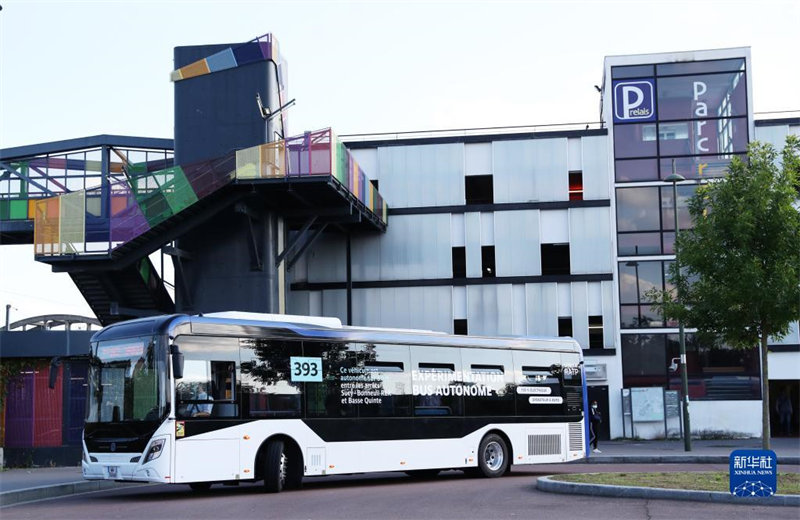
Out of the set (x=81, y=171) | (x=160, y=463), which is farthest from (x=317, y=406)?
(x=81, y=171)

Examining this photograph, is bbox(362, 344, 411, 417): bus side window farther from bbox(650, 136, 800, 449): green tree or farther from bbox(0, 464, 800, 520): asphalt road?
bbox(650, 136, 800, 449): green tree

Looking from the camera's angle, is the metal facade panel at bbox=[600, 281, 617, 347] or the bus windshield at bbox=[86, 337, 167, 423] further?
the metal facade panel at bbox=[600, 281, 617, 347]

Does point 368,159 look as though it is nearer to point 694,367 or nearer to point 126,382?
point 694,367

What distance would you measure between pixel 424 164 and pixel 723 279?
67.4 ft

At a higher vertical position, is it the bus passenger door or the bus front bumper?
the bus passenger door

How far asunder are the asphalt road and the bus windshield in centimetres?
145

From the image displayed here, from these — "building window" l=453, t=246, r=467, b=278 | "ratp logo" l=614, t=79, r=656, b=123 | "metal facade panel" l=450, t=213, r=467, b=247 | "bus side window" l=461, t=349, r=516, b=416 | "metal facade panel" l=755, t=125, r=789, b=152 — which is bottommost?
"bus side window" l=461, t=349, r=516, b=416

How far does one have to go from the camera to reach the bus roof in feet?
57.8

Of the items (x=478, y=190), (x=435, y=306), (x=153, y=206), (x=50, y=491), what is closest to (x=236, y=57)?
(x=153, y=206)

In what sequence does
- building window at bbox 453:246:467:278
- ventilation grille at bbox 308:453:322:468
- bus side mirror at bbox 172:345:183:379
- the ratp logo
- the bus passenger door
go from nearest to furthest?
bus side mirror at bbox 172:345:183:379
the bus passenger door
ventilation grille at bbox 308:453:322:468
the ratp logo
building window at bbox 453:246:467:278

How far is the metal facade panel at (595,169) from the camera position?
131 ft

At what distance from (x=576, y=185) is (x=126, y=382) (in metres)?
25.9

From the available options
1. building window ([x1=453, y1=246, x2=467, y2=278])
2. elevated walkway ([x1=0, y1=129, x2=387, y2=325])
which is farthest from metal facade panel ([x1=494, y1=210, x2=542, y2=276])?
elevated walkway ([x1=0, y1=129, x2=387, y2=325])

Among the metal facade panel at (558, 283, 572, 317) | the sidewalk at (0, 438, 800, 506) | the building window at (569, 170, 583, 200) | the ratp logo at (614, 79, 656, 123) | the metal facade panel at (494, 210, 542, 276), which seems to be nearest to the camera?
the sidewalk at (0, 438, 800, 506)
